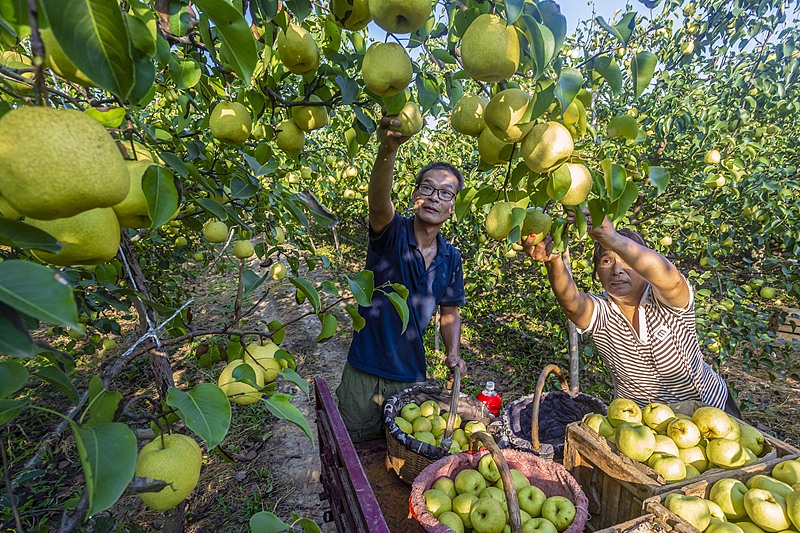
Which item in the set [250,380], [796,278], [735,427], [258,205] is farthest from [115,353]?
[796,278]

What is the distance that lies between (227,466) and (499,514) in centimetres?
294

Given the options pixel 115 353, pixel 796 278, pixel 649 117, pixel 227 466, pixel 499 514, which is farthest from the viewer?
pixel 115 353

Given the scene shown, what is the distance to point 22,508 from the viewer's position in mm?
2787

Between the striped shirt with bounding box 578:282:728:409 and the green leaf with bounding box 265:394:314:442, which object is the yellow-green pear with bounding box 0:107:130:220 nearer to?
the green leaf with bounding box 265:394:314:442

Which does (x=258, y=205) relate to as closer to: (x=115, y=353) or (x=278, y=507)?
(x=278, y=507)

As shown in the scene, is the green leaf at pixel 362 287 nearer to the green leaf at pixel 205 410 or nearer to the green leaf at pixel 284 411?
the green leaf at pixel 284 411

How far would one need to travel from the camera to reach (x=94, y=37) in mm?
521

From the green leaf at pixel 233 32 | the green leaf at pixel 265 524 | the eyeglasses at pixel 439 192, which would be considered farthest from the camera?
the eyeglasses at pixel 439 192

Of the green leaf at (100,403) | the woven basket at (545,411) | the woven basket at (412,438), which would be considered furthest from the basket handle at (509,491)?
the green leaf at (100,403)

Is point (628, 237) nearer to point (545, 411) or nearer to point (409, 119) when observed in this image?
point (545, 411)

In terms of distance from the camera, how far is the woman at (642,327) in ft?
7.34

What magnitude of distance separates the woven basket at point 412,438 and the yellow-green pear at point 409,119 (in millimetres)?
1260

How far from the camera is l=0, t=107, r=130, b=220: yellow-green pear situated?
0.48 m

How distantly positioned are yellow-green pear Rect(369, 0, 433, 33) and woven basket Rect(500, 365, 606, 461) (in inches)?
70.7
